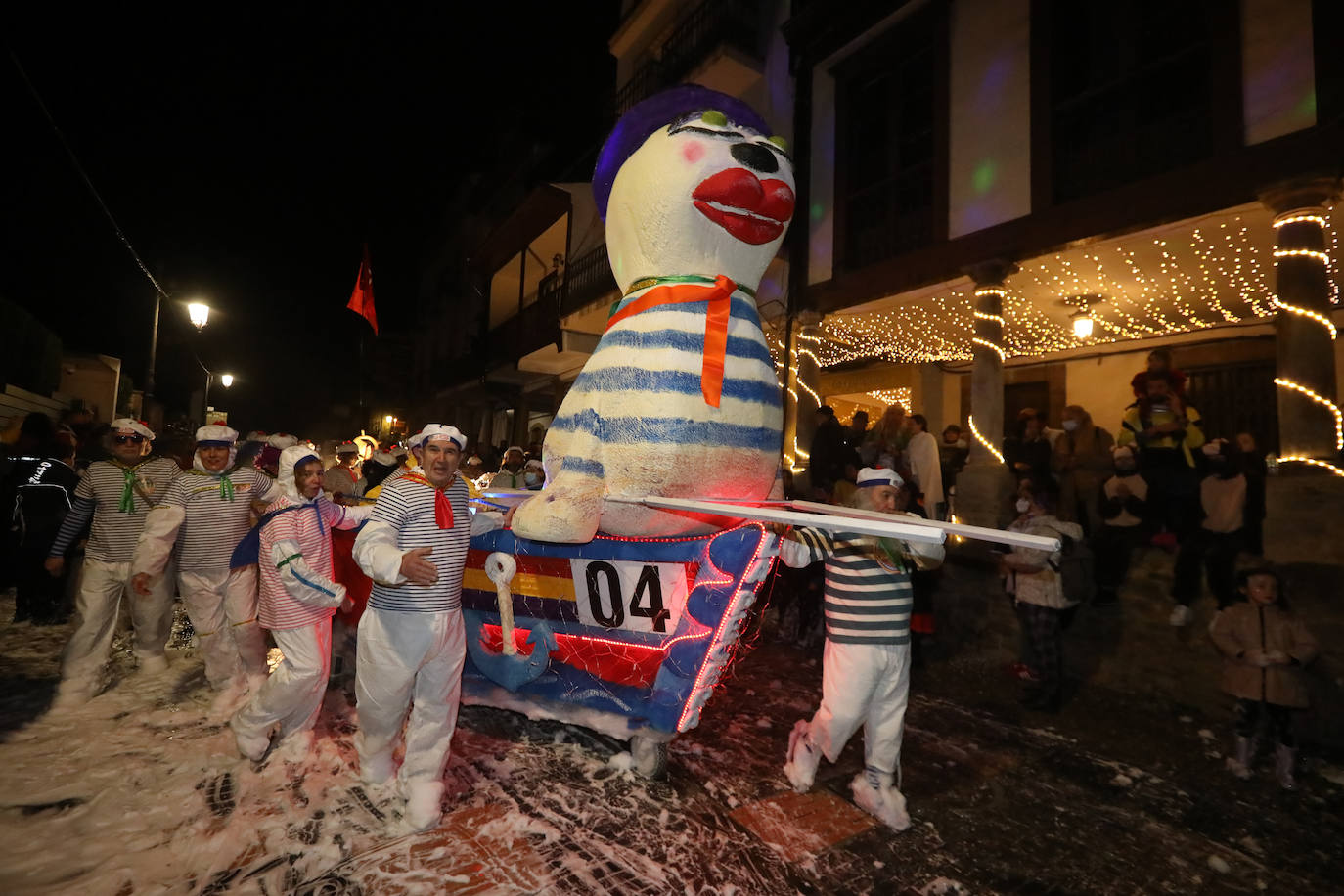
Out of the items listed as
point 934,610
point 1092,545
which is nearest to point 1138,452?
point 1092,545

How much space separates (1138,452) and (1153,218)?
2.56m

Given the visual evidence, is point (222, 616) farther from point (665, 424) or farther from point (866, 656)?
point (866, 656)

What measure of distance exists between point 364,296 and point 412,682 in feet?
47.8

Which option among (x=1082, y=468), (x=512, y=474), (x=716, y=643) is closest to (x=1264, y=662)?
(x=1082, y=468)

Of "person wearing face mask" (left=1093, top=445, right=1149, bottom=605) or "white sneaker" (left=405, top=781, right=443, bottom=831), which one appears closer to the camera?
"white sneaker" (left=405, top=781, right=443, bottom=831)

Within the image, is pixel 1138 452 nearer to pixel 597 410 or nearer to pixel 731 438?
pixel 731 438

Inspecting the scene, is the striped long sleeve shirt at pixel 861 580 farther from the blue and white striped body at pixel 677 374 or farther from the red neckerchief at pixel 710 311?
the red neckerchief at pixel 710 311

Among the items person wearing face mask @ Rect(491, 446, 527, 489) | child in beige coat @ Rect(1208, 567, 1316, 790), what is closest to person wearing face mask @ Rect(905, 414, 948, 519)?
child in beige coat @ Rect(1208, 567, 1316, 790)

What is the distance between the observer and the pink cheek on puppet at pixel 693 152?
3.39 meters

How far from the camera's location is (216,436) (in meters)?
5.13

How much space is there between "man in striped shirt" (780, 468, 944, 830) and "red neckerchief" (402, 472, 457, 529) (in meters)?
1.76

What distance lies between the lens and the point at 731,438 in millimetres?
3234

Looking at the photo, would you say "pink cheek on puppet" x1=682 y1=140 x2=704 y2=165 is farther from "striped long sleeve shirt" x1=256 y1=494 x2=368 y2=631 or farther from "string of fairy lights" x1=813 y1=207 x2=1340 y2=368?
"string of fairy lights" x1=813 y1=207 x2=1340 y2=368

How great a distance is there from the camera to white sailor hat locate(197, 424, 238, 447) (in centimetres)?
503
